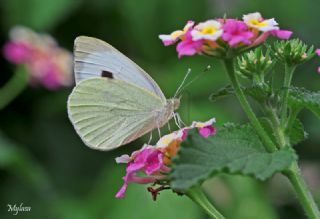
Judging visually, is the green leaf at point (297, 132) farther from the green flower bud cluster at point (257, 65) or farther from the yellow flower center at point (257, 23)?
the yellow flower center at point (257, 23)

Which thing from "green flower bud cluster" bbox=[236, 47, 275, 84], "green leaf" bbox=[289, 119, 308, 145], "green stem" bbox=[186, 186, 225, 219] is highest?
"green flower bud cluster" bbox=[236, 47, 275, 84]

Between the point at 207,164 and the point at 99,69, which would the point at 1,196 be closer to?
the point at 99,69

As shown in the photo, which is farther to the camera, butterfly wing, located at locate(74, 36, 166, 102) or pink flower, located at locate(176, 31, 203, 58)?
butterfly wing, located at locate(74, 36, 166, 102)

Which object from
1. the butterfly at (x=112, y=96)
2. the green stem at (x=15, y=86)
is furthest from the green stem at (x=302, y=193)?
the green stem at (x=15, y=86)

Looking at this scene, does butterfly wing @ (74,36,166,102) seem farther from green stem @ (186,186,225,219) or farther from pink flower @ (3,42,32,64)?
pink flower @ (3,42,32,64)

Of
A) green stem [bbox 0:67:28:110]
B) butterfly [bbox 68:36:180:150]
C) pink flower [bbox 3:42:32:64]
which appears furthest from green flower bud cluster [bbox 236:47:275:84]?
pink flower [bbox 3:42:32:64]

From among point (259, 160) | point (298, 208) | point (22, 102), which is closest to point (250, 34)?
point (259, 160)

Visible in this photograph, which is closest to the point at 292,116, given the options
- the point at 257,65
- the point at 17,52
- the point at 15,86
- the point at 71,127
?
the point at 257,65
